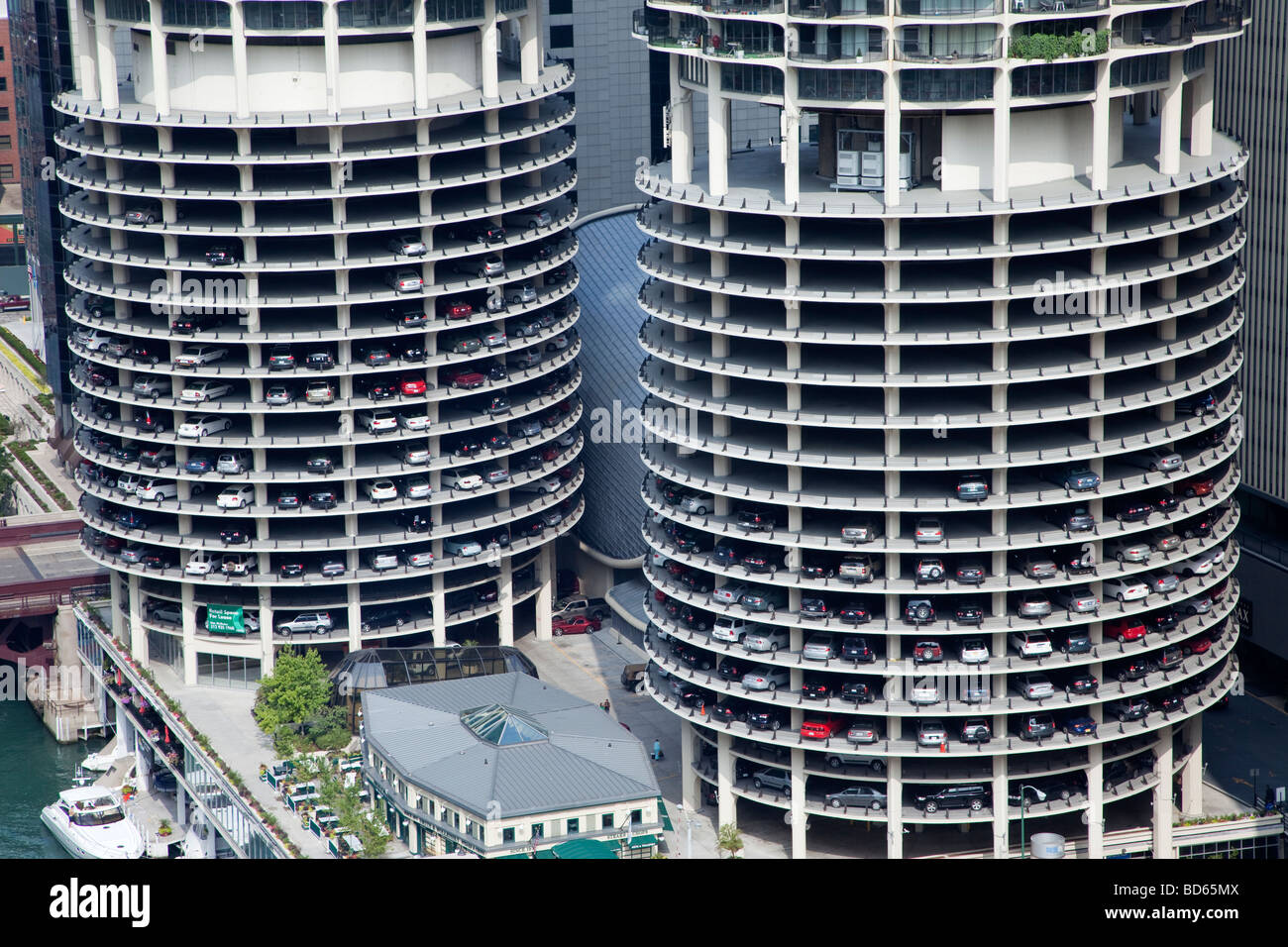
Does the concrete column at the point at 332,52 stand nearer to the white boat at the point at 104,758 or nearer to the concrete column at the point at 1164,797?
the white boat at the point at 104,758

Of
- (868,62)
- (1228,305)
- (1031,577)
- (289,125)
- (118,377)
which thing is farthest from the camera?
(118,377)

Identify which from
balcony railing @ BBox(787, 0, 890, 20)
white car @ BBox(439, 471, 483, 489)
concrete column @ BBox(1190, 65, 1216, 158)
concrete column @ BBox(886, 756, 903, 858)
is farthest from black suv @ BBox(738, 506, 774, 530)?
concrete column @ BBox(1190, 65, 1216, 158)

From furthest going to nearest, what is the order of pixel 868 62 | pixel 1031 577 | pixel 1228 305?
pixel 1228 305, pixel 1031 577, pixel 868 62

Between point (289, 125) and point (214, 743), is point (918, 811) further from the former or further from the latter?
point (289, 125)

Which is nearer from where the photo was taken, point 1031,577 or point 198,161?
point 1031,577

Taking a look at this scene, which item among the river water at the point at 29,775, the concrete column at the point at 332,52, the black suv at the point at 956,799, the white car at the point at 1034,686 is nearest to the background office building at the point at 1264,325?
the white car at the point at 1034,686

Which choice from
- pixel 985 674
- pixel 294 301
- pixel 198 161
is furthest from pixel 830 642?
pixel 198 161

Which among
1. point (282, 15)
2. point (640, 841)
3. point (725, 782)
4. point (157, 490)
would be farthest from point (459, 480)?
point (640, 841)
